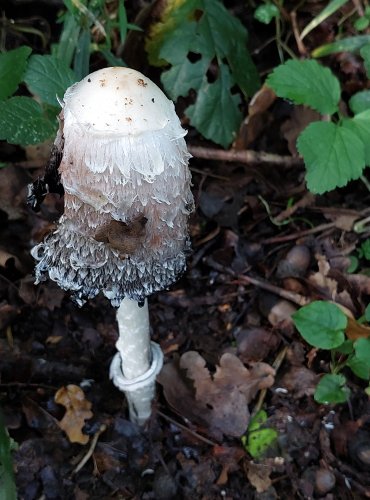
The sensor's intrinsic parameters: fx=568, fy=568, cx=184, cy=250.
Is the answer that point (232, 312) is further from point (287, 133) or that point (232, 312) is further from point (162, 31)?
point (162, 31)

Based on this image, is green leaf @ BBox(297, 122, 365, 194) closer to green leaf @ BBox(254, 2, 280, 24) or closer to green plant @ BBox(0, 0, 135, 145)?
green plant @ BBox(0, 0, 135, 145)

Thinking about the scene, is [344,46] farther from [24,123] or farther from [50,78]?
[24,123]

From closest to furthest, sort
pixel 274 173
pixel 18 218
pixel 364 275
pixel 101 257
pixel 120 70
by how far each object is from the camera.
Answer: pixel 120 70
pixel 101 257
pixel 364 275
pixel 18 218
pixel 274 173

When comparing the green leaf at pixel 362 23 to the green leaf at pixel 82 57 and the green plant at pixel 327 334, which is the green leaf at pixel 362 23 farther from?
the green plant at pixel 327 334

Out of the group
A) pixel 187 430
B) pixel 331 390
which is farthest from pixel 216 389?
pixel 331 390

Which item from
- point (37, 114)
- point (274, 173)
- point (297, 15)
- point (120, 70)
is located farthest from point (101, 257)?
point (297, 15)

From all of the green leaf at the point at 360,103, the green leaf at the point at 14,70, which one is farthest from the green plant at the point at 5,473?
the green leaf at the point at 360,103
